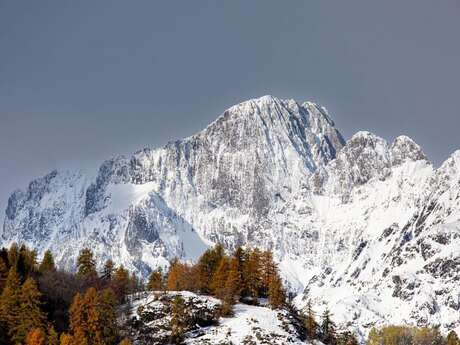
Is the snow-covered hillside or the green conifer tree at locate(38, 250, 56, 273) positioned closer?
the snow-covered hillside

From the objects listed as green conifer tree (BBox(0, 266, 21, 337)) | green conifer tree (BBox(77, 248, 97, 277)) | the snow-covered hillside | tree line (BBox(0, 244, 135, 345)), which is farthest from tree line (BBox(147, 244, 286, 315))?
green conifer tree (BBox(0, 266, 21, 337))

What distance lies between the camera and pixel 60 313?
159 m

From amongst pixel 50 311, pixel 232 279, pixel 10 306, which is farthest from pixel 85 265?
pixel 10 306

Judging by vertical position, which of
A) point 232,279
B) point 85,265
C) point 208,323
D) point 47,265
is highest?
point 85,265

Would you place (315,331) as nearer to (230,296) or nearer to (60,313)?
(230,296)

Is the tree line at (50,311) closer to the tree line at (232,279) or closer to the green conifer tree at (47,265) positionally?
the green conifer tree at (47,265)

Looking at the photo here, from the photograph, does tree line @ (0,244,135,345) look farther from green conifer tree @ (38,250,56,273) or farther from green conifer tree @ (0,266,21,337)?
green conifer tree @ (38,250,56,273)

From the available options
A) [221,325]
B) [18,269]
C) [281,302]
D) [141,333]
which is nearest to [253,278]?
[281,302]

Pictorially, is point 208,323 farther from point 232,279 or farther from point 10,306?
point 10,306

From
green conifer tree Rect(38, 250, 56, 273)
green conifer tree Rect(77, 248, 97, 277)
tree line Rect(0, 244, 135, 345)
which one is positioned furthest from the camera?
green conifer tree Rect(77, 248, 97, 277)

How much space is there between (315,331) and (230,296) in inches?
835

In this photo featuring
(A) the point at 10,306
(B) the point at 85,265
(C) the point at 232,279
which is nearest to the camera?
(A) the point at 10,306

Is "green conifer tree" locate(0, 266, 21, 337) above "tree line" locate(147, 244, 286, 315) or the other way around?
the other way around

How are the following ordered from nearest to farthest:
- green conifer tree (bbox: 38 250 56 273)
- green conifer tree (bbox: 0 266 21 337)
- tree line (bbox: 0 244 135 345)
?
tree line (bbox: 0 244 135 345) < green conifer tree (bbox: 0 266 21 337) < green conifer tree (bbox: 38 250 56 273)
